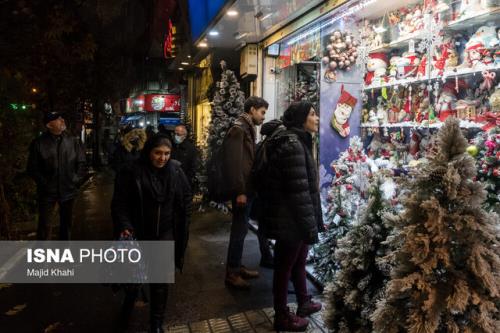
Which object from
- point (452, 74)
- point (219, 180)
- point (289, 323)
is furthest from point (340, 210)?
point (452, 74)

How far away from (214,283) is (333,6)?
4.28 m

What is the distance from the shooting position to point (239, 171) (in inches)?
205

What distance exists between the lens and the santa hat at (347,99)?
7.31 metres

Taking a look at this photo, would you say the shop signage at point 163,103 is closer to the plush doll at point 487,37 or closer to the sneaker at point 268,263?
the sneaker at point 268,263

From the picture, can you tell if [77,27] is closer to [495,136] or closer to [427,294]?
[495,136]

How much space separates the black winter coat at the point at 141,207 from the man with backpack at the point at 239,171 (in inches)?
37.8

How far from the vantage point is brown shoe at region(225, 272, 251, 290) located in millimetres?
5375

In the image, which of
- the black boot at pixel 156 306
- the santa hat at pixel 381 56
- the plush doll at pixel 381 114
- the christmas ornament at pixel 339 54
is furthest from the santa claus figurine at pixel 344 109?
the black boot at pixel 156 306

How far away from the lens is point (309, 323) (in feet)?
14.5

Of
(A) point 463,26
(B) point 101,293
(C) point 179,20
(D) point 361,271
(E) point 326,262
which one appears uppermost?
(C) point 179,20

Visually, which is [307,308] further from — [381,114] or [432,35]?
[432,35]

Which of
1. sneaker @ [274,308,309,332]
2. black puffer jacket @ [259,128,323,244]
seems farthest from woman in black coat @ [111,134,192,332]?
sneaker @ [274,308,309,332]

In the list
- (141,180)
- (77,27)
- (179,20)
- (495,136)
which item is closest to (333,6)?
(495,136)

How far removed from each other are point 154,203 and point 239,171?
4.43 feet
